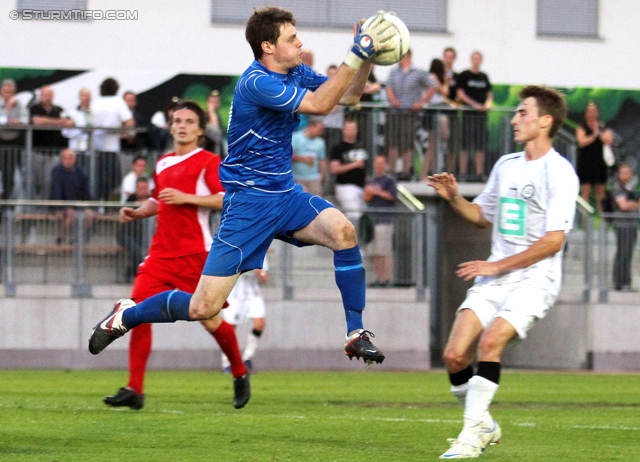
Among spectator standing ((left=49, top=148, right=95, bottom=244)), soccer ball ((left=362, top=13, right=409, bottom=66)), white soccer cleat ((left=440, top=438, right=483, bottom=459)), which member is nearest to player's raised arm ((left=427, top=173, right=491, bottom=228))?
soccer ball ((left=362, top=13, right=409, bottom=66))

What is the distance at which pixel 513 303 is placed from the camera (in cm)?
703

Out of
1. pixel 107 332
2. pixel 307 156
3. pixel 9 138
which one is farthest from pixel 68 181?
pixel 107 332

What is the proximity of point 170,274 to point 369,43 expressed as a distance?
3282 millimetres

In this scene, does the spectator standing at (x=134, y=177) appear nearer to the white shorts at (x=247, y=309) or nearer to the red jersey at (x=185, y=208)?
the white shorts at (x=247, y=309)

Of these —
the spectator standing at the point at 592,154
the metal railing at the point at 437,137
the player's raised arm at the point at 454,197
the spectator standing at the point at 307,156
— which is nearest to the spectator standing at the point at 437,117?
the metal railing at the point at 437,137

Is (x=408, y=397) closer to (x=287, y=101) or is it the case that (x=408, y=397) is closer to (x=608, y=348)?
(x=287, y=101)

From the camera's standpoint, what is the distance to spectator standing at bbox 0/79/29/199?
17.6 meters

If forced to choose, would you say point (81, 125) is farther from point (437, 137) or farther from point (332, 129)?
point (437, 137)

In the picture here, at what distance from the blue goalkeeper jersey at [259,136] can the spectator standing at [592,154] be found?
497 inches

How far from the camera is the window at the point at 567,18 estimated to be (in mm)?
25797

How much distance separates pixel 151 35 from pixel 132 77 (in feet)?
9.14

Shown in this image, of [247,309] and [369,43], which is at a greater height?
[369,43]

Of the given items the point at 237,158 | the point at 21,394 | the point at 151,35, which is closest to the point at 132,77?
the point at 151,35

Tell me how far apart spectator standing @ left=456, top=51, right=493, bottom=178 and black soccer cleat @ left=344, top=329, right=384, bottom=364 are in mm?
12760
